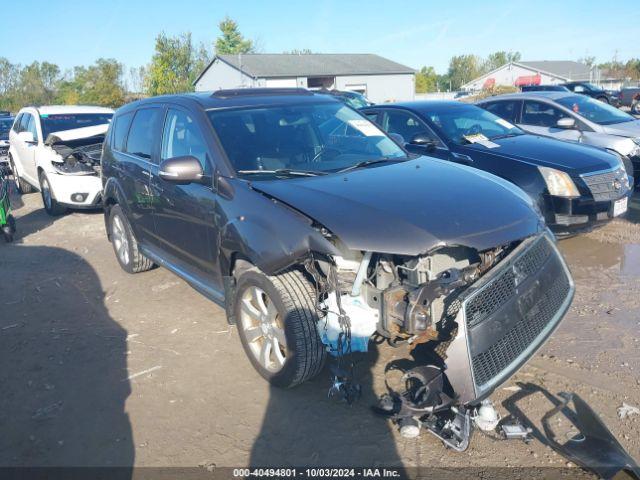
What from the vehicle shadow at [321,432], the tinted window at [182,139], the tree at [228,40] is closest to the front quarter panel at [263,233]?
the tinted window at [182,139]

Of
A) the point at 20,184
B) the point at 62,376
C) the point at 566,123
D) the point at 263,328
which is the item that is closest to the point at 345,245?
the point at 263,328

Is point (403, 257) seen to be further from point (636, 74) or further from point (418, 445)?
point (636, 74)

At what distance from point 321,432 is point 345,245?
114 centimetres

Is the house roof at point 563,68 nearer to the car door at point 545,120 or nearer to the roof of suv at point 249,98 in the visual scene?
the car door at point 545,120

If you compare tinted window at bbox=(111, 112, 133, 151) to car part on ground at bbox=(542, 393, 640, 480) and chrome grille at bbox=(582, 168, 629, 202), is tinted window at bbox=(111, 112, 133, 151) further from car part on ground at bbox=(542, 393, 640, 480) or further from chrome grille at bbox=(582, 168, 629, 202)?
chrome grille at bbox=(582, 168, 629, 202)

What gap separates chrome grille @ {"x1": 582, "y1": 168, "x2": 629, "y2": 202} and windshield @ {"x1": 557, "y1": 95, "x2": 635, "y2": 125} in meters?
3.07

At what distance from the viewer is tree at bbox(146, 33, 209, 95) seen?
42.6 metres

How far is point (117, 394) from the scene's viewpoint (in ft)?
12.3

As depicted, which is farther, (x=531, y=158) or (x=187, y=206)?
(x=531, y=158)

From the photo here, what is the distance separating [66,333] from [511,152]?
496cm

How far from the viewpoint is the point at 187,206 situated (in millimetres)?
4281

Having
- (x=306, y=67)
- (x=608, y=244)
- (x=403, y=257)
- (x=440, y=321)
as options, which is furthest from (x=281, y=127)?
(x=306, y=67)

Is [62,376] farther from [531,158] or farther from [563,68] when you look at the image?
[563,68]

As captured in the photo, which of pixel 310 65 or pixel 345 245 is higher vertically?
pixel 310 65
